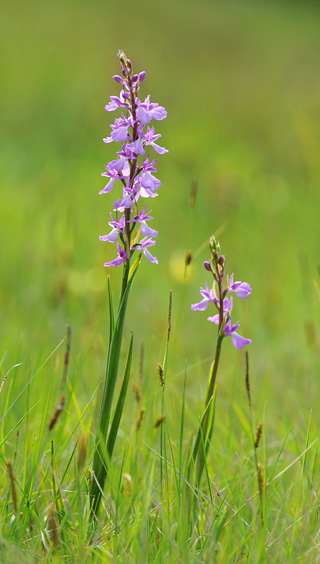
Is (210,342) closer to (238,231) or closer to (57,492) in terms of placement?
(238,231)

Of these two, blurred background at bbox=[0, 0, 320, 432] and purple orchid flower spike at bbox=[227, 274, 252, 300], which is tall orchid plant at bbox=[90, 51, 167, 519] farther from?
blurred background at bbox=[0, 0, 320, 432]

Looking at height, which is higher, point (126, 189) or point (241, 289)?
point (126, 189)

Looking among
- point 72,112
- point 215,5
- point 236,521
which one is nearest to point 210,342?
point 236,521

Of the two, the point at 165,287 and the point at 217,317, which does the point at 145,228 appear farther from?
the point at 165,287

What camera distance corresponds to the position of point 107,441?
5.35ft

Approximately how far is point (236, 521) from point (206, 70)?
1229 centimetres

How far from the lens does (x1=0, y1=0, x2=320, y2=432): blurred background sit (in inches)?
149

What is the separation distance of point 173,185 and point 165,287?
290 cm

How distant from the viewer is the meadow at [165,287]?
64.3 inches

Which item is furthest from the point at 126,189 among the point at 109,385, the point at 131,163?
the point at 109,385

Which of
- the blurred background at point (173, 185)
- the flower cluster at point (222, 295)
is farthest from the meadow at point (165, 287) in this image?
the flower cluster at point (222, 295)

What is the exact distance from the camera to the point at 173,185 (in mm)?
7887

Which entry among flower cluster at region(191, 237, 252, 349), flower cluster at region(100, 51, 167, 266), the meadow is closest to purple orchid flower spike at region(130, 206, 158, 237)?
flower cluster at region(100, 51, 167, 266)

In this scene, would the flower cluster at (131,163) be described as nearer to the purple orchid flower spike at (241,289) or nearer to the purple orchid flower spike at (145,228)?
the purple orchid flower spike at (145,228)
